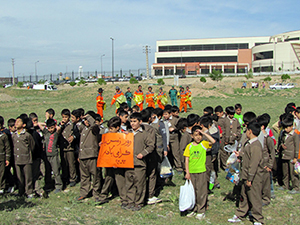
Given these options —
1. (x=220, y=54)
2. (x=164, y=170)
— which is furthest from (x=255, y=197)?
(x=220, y=54)

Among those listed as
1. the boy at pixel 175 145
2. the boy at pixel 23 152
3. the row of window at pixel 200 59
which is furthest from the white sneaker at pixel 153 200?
the row of window at pixel 200 59

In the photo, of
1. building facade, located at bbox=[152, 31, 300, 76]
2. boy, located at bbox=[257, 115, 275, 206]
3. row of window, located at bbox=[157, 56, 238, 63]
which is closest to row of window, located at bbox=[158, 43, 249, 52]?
building facade, located at bbox=[152, 31, 300, 76]

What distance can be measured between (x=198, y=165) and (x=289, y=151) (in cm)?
240

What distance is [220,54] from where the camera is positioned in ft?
289

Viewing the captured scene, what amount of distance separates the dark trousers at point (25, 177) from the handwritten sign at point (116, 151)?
1.67m

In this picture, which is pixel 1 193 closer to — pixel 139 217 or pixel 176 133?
pixel 139 217

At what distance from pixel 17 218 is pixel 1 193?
216 cm

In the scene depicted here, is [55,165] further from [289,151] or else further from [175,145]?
[289,151]

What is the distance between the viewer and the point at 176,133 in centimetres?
792

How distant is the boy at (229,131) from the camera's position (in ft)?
26.0

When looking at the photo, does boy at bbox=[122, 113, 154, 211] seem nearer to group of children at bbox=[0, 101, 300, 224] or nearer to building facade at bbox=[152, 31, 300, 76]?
group of children at bbox=[0, 101, 300, 224]

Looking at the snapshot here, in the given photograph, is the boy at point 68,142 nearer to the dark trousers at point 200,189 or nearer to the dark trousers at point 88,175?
the dark trousers at point 88,175

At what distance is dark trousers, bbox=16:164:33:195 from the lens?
20.9ft

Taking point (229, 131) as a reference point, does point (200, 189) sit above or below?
below
